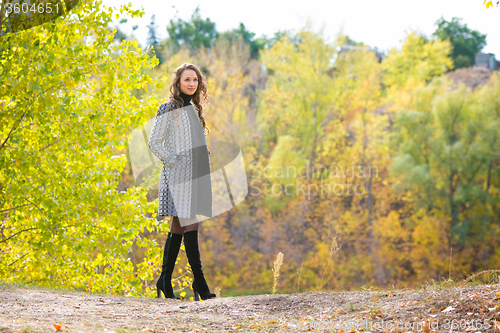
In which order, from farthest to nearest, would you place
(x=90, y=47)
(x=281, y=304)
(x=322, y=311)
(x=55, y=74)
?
(x=90, y=47)
(x=55, y=74)
(x=281, y=304)
(x=322, y=311)

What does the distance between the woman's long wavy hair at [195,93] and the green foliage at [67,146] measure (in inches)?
51.5

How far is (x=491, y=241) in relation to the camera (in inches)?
854

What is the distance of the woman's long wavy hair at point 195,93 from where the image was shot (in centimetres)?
373

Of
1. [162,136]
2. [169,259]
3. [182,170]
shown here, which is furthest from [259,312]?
[162,136]

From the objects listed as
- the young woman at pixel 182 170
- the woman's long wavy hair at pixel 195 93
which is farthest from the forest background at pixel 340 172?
the young woman at pixel 182 170

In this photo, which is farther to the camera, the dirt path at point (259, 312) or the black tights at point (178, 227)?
the black tights at point (178, 227)

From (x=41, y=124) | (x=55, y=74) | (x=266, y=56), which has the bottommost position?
(x=41, y=124)

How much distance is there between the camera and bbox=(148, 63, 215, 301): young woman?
11.6 ft

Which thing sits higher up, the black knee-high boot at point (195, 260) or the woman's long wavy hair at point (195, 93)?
the woman's long wavy hair at point (195, 93)

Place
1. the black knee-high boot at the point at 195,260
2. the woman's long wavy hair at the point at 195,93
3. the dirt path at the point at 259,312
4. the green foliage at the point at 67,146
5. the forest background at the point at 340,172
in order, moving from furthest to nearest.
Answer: the forest background at the point at 340,172 → the green foliage at the point at 67,146 → the woman's long wavy hair at the point at 195,93 → the black knee-high boot at the point at 195,260 → the dirt path at the point at 259,312

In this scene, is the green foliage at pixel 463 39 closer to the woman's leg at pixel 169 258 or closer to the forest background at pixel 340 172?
the forest background at pixel 340 172

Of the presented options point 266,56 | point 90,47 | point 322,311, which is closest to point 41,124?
point 90,47

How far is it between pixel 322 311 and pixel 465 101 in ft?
78.7

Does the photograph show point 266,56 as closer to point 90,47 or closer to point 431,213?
point 431,213
